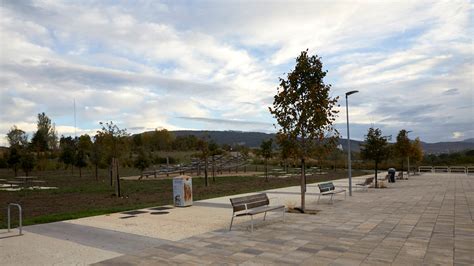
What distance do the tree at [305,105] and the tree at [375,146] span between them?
12721 mm

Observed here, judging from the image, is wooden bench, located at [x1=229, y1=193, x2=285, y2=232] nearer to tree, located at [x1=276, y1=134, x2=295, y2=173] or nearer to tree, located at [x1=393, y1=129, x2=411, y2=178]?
tree, located at [x1=276, y1=134, x2=295, y2=173]

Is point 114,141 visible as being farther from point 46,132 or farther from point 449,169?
point 46,132

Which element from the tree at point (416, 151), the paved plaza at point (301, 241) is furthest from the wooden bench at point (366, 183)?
the tree at point (416, 151)

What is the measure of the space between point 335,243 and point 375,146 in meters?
17.7

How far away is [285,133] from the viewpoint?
1216 centimetres

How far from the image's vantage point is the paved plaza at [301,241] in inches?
249

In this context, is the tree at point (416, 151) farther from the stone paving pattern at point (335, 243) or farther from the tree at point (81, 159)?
the tree at point (81, 159)

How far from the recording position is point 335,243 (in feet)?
24.2

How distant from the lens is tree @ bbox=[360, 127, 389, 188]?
23.8 metres

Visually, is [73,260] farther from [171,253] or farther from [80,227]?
[80,227]

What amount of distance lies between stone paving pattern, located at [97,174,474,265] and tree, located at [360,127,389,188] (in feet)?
42.1

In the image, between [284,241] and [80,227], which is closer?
[284,241]

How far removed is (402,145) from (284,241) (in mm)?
31780

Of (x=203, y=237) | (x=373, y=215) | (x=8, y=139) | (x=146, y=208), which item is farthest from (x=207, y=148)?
(x=8, y=139)
